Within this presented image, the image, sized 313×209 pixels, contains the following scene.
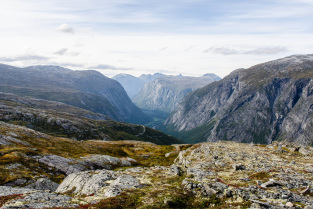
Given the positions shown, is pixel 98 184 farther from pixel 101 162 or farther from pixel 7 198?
pixel 101 162

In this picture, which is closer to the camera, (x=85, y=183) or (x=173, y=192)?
(x=173, y=192)

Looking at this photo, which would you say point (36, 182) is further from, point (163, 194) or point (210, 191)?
point (210, 191)

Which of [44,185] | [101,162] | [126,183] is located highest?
[126,183]

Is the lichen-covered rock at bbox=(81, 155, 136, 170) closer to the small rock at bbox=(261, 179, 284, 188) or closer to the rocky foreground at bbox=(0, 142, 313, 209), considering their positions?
the rocky foreground at bbox=(0, 142, 313, 209)

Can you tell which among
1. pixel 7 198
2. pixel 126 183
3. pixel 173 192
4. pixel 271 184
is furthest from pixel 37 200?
pixel 271 184

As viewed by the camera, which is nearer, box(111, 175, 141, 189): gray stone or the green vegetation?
the green vegetation

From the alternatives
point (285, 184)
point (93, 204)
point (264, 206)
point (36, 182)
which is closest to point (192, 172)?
point (285, 184)

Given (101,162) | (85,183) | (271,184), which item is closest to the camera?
(271,184)

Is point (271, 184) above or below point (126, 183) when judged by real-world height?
above

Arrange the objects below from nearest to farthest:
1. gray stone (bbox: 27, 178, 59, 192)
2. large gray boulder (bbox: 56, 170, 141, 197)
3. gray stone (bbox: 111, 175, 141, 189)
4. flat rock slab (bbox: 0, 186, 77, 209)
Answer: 1. flat rock slab (bbox: 0, 186, 77, 209)
2. large gray boulder (bbox: 56, 170, 141, 197)
3. gray stone (bbox: 111, 175, 141, 189)
4. gray stone (bbox: 27, 178, 59, 192)

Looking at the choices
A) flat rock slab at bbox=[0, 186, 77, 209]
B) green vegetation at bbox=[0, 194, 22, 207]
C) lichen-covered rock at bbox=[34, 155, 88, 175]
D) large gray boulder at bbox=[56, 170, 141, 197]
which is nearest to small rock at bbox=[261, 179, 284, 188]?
large gray boulder at bbox=[56, 170, 141, 197]

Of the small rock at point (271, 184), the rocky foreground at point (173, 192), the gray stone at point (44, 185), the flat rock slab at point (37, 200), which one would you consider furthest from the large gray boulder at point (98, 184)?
the small rock at point (271, 184)
